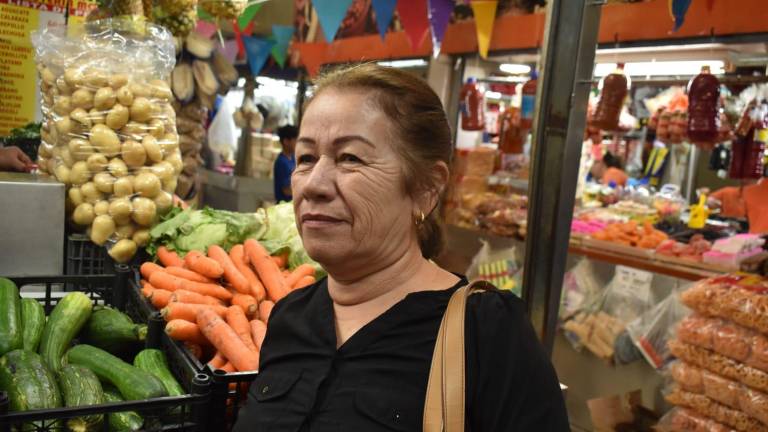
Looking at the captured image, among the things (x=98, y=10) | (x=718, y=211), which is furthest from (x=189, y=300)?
(x=718, y=211)

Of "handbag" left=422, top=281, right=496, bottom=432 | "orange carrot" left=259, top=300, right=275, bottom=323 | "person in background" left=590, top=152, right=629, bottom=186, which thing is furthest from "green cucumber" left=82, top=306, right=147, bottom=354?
"person in background" left=590, top=152, right=629, bottom=186

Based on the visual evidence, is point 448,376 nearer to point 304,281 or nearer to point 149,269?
point 304,281

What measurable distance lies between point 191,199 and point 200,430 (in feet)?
14.7

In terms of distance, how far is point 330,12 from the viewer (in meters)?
5.22

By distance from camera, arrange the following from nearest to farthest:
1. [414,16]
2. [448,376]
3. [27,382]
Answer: [448,376] < [27,382] < [414,16]

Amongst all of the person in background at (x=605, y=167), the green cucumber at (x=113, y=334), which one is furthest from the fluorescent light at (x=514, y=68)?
the green cucumber at (x=113, y=334)

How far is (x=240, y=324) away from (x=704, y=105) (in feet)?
12.3

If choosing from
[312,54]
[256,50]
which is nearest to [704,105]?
[312,54]

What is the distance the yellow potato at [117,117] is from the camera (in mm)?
3248

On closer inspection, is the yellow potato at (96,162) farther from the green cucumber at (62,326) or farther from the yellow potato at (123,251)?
the green cucumber at (62,326)

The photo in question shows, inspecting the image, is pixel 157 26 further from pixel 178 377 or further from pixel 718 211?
pixel 718 211

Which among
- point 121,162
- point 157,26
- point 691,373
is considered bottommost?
point 691,373

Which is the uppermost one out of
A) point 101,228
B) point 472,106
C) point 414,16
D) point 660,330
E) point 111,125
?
point 414,16

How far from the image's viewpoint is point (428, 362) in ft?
4.59
